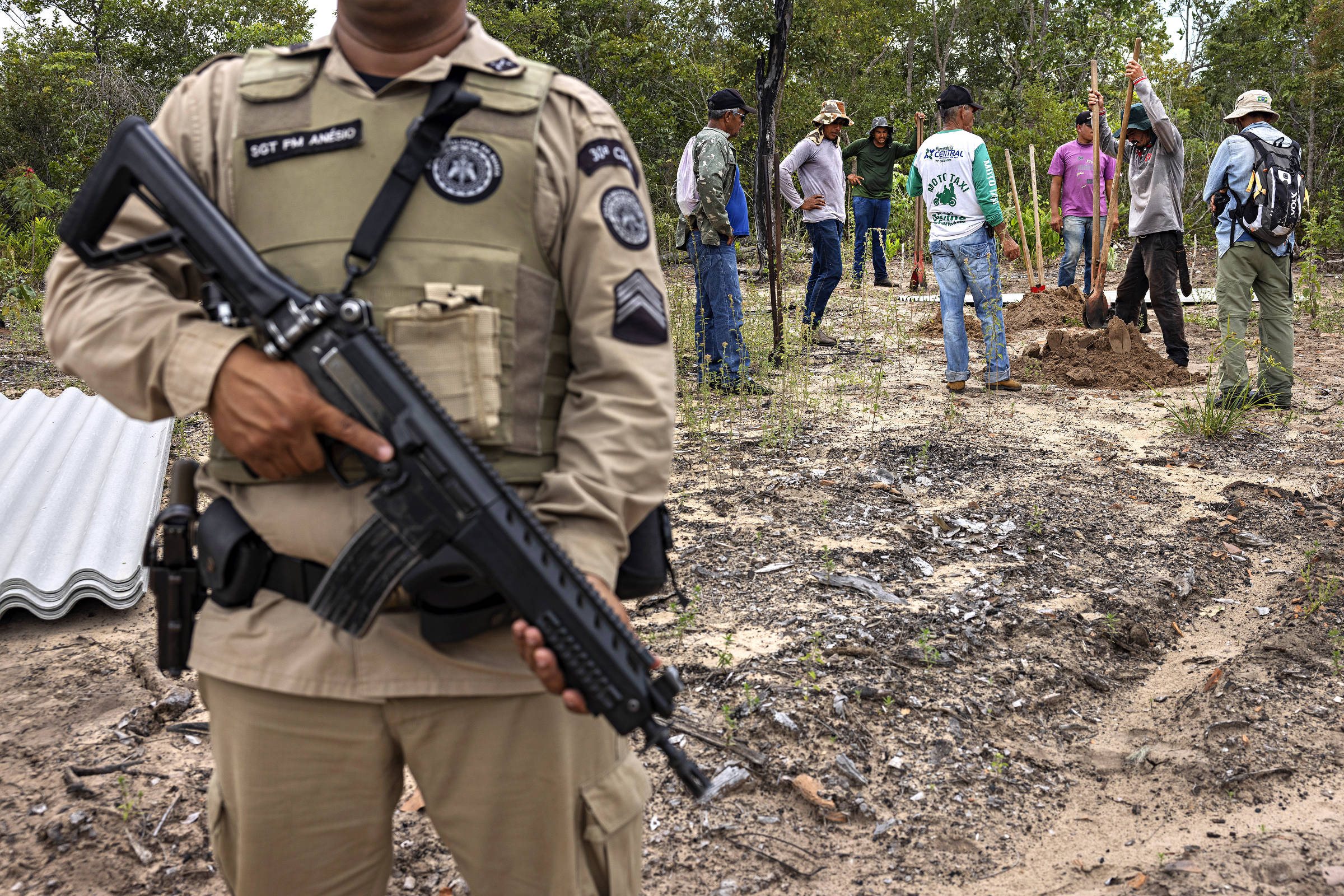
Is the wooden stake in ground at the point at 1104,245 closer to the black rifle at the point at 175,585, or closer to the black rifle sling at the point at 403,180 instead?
the black rifle sling at the point at 403,180

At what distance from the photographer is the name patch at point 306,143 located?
1249 millimetres

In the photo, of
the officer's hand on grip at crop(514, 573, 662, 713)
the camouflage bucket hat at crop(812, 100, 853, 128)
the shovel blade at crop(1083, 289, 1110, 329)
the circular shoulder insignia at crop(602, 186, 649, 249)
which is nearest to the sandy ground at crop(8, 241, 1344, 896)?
the officer's hand on grip at crop(514, 573, 662, 713)

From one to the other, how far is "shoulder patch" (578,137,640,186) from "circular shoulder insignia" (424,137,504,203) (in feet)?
0.38

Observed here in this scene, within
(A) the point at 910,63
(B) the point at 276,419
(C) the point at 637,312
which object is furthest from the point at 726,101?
(A) the point at 910,63

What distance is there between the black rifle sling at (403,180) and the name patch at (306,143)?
0.08 meters

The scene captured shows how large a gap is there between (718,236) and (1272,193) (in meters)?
3.10

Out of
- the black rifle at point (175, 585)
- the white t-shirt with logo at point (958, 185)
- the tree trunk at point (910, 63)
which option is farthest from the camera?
the tree trunk at point (910, 63)

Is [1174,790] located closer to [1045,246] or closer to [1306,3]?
[1045,246]

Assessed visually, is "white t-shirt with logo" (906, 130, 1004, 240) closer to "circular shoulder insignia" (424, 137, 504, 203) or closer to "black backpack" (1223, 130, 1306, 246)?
"black backpack" (1223, 130, 1306, 246)

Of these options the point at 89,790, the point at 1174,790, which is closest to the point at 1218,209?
the point at 1174,790

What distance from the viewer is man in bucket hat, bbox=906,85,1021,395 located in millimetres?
5848

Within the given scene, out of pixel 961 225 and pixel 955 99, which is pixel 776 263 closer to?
pixel 961 225

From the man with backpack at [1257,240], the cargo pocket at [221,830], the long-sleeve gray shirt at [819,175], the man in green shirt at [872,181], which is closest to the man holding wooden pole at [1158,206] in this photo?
the man with backpack at [1257,240]

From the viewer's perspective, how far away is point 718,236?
589 centimetres
